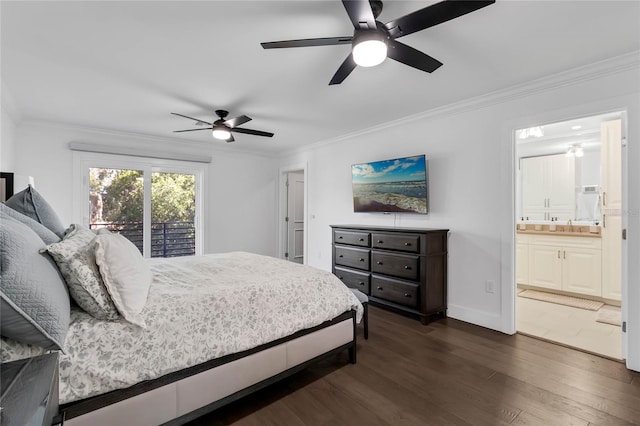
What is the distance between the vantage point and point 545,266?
438cm

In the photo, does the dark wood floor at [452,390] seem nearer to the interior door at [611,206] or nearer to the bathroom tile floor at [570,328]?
the bathroom tile floor at [570,328]

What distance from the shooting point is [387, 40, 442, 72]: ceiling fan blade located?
1.79m

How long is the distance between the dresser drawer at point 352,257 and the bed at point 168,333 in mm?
1500

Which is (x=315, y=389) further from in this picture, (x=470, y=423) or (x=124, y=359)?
(x=124, y=359)

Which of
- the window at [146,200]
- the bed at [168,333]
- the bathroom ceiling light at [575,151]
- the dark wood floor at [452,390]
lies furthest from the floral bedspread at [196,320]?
the bathroom ceiling light at [575,151]

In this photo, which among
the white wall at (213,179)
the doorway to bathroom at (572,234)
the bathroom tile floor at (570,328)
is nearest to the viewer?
the bathroom tile floor at (570,328)

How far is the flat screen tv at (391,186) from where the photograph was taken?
146 inches

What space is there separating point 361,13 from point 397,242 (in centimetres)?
248

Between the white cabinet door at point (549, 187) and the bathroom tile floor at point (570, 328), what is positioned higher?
the white cabinet door at point (549, 187)

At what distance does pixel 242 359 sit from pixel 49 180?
13.4 feet

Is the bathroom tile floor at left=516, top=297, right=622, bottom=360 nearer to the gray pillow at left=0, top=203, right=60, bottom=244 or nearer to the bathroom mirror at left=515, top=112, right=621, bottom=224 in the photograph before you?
the bathroom mirror at left=515, top=112, right=621, bottom=224

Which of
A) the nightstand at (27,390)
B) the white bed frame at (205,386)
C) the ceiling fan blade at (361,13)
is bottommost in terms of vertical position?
the white bed frame at (205,386)

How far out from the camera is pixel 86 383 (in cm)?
128

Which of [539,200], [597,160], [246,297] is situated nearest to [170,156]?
[246,297]
